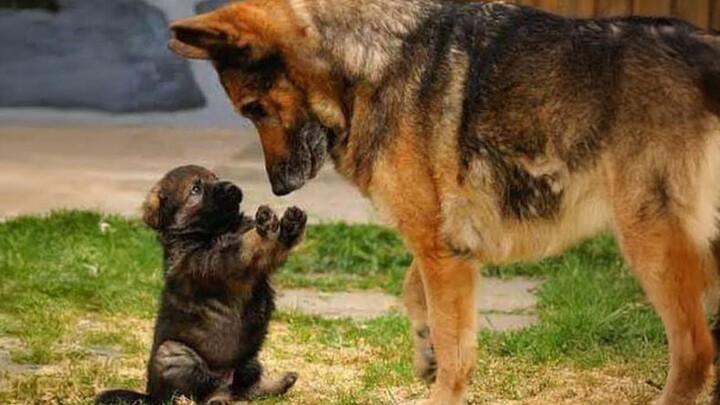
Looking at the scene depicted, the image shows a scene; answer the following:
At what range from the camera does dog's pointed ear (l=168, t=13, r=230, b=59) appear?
666 cm

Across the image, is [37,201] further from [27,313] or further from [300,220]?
[300,220]

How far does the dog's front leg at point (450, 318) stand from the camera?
686 cm

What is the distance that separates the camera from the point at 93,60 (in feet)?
45.6

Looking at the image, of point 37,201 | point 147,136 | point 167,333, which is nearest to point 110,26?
point 147,136

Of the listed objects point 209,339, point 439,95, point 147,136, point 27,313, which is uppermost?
point 439,95

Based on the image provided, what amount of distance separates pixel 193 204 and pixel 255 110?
2.33 feet

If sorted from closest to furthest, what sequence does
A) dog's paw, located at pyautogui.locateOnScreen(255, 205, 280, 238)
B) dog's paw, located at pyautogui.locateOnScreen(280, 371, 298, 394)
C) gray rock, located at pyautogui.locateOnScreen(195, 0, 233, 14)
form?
dog's paw, located at pyautogui.locateOnScreen(255, 205, 280, 238) < dog's paw, located at pyautogui.locateOnScreen(280, 371, 298, 394) < gray rock, located at pyautogui.locateOnScreen(195, 0, 233, 14)

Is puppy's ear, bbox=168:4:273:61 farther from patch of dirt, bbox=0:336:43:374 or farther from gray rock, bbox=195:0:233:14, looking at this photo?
gray rock, bbox=195:0:233:14

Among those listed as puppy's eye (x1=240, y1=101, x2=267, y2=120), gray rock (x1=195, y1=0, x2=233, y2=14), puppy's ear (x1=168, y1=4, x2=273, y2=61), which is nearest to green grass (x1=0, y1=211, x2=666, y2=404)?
puppy's eye (x1=240, y1=101, x2=267, y2=120)

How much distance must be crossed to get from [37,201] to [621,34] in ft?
18.9

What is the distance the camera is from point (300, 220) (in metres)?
7.17

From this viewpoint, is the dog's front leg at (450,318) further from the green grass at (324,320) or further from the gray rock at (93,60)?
the gray rock at (93,60)

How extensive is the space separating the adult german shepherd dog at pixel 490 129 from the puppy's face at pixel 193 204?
1.57ft

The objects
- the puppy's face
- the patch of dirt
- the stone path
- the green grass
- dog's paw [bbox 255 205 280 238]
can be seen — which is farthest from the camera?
the stone path
